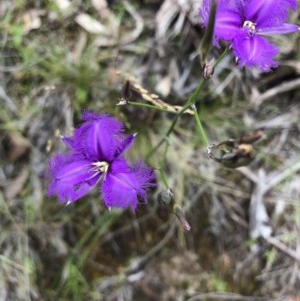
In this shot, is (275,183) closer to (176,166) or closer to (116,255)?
(176,166)

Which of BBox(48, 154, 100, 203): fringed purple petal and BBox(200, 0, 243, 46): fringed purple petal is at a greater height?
BBox(200, 0, 243, 46): fringed purple petal

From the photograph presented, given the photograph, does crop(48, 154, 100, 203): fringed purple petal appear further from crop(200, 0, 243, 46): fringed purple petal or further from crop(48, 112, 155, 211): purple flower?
crop(200, 0, 243, 46): fringed purple petal

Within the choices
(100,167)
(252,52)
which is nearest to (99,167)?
(100,167)

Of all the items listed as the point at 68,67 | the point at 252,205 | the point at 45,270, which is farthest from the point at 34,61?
the point at 252,205

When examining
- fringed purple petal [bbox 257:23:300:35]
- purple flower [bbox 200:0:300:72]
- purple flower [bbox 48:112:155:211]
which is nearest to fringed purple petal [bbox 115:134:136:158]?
purple flower [bbox 48:112:155:211]

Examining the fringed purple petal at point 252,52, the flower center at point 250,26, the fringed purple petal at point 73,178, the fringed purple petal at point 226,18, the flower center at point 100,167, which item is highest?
the fringed purple petal at point 226,18

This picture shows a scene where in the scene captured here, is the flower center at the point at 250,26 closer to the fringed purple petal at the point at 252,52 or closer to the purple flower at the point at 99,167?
the fringed purple petal at the point at 252,52

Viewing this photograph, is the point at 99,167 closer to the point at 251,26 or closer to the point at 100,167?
the point at 100,167

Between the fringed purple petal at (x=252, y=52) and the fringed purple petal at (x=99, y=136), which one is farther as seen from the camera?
the fringed purple petal at (x=99, y=136)

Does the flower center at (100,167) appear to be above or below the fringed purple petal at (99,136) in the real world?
below

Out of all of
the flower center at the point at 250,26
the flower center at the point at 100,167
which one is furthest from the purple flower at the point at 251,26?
the flower center at the point at 100,167
